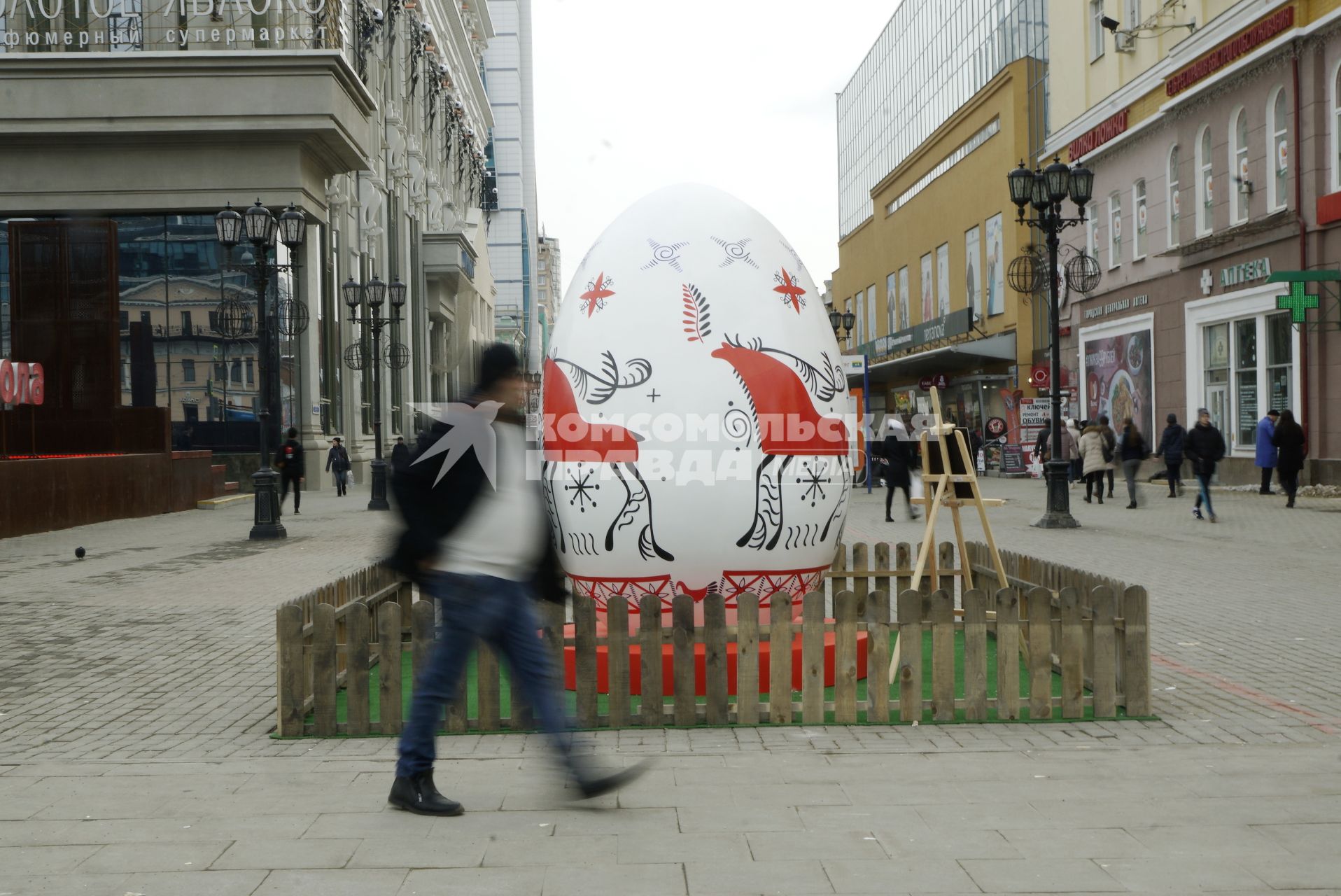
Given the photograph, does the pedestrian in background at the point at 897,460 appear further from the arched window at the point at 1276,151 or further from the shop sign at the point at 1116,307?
the shop sign at the point at 1116,307

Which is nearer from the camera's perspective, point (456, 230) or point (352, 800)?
point (352, 800)

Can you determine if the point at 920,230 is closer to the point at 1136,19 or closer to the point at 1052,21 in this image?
the point at 1052,21

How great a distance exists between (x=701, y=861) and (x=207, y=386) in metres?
31.6

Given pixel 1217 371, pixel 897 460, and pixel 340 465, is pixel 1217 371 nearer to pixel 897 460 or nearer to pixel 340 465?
pixel 897 460

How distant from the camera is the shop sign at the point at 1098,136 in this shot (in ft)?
110

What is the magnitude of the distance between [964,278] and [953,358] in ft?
23.9

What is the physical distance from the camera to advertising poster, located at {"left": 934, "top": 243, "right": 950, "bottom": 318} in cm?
5419

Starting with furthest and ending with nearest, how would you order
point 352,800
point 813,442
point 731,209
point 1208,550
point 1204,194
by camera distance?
point 1204,194, point 1208,550, point 731,209, point 813,442, point 352,800

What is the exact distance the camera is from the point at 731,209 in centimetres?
789

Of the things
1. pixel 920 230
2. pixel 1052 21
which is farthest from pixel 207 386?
pixel 920 230

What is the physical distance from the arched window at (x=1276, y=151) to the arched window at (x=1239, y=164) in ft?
3.15

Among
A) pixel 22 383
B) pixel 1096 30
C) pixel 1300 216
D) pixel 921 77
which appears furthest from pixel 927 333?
pixel 22 383

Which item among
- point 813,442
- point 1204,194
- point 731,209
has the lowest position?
point 813,442

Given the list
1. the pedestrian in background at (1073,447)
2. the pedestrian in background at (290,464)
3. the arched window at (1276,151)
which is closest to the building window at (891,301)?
the pedestrian in background at (1073,447)
